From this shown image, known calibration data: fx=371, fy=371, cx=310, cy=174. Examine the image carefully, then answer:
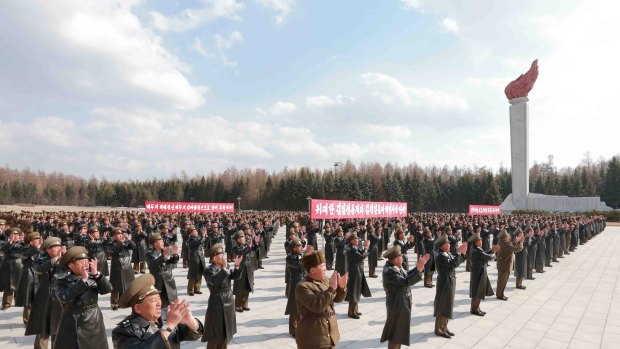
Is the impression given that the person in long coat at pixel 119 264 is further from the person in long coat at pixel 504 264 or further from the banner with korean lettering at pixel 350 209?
the person in long coat at pixel 504 264

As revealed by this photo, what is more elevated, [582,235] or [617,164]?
[617,164]

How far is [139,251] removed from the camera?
13117mm

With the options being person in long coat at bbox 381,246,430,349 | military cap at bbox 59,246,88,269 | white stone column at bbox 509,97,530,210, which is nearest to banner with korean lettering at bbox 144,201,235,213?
military cap at bbox 59,246,88,269

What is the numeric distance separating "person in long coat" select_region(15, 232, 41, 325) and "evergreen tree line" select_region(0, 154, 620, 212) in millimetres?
55038

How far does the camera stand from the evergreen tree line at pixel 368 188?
62.3m

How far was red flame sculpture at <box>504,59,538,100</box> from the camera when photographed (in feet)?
144

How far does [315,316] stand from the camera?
394 cm

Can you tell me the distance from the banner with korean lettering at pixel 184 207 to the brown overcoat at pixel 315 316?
27480 mm

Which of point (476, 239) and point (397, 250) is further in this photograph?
point (476, 239)

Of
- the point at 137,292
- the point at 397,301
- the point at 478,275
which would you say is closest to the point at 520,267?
the point at 478,275

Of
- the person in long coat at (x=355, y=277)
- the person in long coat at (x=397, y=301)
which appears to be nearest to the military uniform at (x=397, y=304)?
the person in long coat at (x=397, y=301)

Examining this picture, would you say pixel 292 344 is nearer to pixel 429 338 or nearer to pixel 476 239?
pixel 429 338

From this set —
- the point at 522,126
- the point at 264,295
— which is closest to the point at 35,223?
the point at 264,295

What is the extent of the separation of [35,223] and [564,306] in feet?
74.7
